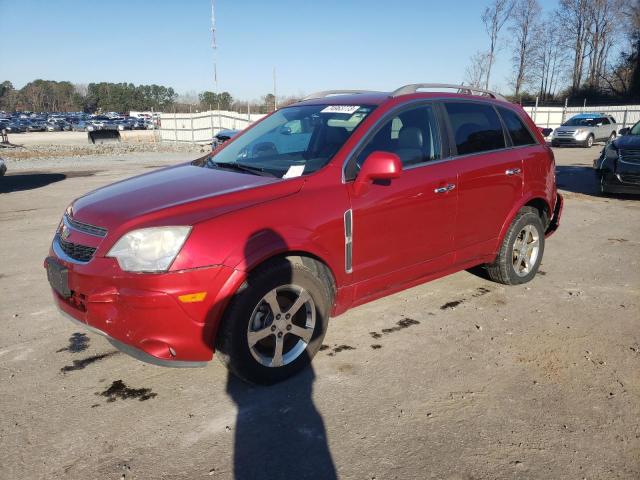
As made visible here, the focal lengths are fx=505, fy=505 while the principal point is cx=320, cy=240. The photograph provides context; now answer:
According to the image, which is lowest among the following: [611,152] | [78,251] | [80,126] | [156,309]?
[156,309]

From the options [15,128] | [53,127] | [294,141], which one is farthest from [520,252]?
[53,127]

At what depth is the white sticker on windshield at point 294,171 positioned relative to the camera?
11.2ft

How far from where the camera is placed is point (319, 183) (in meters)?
3.33

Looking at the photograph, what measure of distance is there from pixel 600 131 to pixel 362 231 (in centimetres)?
2545

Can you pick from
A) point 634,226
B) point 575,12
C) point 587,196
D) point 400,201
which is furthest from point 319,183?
point 575,12

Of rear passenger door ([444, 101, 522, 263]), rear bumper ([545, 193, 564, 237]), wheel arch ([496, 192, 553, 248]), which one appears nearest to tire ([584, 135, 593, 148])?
rear bumper ([545, 193, 564, 237])

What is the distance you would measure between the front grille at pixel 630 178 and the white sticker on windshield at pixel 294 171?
27.6 ft

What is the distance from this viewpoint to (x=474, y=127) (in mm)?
4477

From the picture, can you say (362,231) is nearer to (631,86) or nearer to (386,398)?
(386,398)

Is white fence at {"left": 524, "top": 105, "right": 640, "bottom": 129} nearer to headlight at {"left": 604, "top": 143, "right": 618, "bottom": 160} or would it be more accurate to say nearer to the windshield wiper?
headlight at {"left": 604, "top": 143, "right": 618, "bottom": 160}

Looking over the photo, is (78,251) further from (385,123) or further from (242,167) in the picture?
(385,123)

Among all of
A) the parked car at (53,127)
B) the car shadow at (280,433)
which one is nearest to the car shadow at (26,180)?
the car shadow at (280,433)

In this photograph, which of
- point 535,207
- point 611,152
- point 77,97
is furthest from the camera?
point 77,97

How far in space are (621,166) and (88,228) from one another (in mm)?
9742
